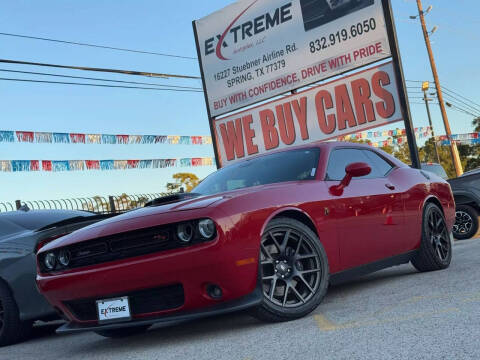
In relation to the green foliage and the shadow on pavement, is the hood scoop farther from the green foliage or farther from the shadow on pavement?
the green foliage

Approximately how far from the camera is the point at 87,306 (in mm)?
4574

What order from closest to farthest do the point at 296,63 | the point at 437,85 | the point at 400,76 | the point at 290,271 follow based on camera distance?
the point at 290,271
the point at 400,76
the point at 296,63
the point at 437,85

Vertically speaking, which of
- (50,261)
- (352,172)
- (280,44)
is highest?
(280,44)

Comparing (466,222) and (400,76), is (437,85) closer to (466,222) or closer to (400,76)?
(400,76)

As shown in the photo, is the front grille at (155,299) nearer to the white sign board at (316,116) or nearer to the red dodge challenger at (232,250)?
the red dodge challenger at (232,250)

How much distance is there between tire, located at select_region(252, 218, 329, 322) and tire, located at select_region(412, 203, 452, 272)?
207cm

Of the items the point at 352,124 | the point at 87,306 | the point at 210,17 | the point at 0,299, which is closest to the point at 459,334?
the point at 87,306

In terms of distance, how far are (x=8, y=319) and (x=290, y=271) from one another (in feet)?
9.17

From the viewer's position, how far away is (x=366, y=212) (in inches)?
213

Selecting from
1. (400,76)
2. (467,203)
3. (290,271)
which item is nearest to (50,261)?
(290,271)

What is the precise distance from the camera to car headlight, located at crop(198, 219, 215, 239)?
4.11 meters

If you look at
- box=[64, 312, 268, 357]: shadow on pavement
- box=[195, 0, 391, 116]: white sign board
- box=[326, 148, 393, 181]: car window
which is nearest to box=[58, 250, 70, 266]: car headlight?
box=[64, 312, 268, 357]: shadow on pavement

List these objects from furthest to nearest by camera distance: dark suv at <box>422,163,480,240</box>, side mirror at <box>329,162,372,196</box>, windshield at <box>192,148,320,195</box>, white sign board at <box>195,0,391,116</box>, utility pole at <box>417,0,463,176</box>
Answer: utility pole at <box>417,0,463,176</box>
white sign board at <box>195,0,391,116</box>
dark suv at <box>422,163,480,240</box>
windshield at <box>192,148,320,195</box>
side mirror at <box>329,162,372,196</box>

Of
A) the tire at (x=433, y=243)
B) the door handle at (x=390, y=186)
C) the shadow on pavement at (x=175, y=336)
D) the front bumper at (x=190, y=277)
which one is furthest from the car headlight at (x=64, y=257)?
the tire at (x=433, y=243)
